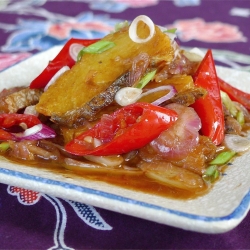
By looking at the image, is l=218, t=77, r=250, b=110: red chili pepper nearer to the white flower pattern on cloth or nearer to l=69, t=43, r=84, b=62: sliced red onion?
l=69, t=43, r=84, b=62: sliced red onion

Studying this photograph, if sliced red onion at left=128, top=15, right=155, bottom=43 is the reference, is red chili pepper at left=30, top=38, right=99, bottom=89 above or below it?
below

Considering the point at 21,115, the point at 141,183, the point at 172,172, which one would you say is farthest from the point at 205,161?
the point at 21,115

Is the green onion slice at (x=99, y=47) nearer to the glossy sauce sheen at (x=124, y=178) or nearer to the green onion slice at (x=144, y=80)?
the green onion slice at (x=144, y=80)

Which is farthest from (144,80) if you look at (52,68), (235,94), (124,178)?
(235,94)

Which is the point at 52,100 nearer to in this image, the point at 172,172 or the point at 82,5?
the point at 172,172

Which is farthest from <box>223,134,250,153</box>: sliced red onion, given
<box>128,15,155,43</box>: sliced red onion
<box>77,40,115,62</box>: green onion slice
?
<box>77,40,115,62</box>: green onion slice

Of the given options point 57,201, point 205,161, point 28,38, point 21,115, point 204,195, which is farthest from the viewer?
point 28,38

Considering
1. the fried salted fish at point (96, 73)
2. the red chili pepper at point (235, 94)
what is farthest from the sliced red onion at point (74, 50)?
the red chili pepper at point (235, 94)
